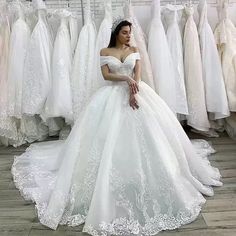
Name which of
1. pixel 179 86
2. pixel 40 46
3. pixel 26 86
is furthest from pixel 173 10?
pixel 26 86

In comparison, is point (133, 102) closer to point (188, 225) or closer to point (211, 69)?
point (188, 225)

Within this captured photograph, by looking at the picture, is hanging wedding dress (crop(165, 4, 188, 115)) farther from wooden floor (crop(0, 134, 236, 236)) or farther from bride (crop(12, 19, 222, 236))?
bride (crop(12, 19, 222, 236))

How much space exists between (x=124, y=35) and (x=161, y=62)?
813mm

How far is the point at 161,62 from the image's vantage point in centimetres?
292

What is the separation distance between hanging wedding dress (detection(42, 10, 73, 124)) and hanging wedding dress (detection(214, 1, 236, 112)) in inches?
53.1

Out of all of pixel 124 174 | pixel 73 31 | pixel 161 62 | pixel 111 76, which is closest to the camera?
pixel 124 174

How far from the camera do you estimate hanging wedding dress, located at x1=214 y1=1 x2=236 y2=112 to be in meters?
3.00

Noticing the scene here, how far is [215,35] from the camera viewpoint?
3064 mm

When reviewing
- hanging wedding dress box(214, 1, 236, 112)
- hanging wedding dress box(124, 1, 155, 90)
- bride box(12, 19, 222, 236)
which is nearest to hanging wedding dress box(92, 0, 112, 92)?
hanging wedding dress box(124, 1, 155, 90)

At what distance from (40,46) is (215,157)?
5.66ft

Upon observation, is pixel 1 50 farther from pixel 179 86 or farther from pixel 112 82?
pixel 179 86

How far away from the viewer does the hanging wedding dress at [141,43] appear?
2.91m

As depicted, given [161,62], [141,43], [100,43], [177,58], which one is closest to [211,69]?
[177,58]

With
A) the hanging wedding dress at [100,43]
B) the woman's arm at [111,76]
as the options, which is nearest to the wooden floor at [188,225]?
the woman's arm at [111,76]
